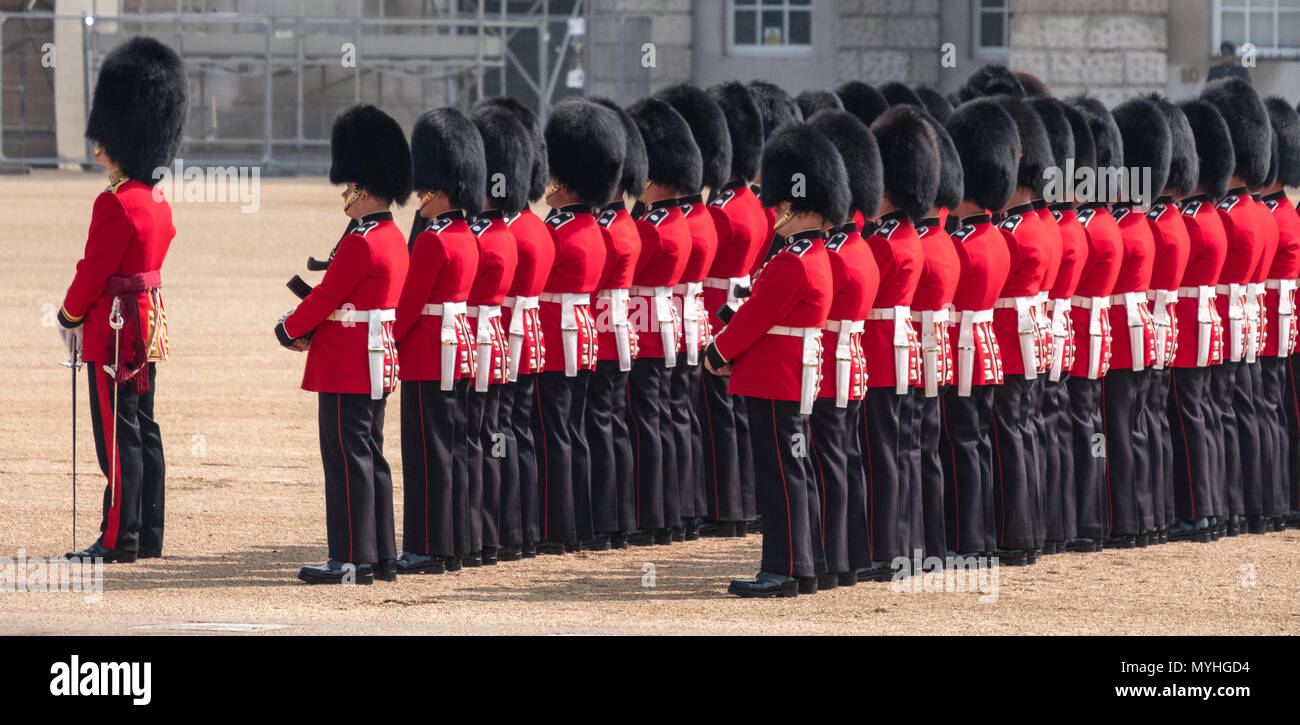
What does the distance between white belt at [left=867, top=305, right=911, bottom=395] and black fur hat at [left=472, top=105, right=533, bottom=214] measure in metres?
1.18

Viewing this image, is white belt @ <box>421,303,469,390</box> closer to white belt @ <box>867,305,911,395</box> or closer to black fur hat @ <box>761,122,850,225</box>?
black fur hat @ <box>761,122,850,225</box>

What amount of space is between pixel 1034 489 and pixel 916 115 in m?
1.26

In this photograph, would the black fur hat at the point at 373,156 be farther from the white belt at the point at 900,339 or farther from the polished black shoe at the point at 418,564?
the white belt at the point at 900,339

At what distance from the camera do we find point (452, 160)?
6.91 meters

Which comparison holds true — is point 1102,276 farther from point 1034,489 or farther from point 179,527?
point 179,527

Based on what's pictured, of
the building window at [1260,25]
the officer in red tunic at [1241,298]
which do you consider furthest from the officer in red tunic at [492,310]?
the building window at [1260,25]

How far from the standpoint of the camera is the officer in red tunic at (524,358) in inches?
278

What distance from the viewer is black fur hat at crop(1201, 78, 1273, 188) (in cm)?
809

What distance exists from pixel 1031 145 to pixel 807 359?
136cm

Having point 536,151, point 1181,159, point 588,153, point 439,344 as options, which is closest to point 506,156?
point 536,151

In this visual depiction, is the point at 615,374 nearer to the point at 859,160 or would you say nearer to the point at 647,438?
the point at 647,438

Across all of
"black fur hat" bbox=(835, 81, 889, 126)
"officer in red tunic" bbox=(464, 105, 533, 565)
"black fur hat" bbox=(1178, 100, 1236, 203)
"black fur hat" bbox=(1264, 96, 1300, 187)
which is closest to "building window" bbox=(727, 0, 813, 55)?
"black fur hat" bbox=(835, 81, 889, 126)

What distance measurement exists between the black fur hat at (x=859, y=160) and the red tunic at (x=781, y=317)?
0.94 ft

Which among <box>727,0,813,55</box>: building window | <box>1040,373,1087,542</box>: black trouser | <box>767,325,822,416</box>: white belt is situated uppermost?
<box>727,0,813,55</box>: building window
